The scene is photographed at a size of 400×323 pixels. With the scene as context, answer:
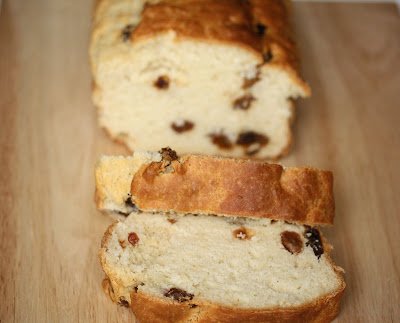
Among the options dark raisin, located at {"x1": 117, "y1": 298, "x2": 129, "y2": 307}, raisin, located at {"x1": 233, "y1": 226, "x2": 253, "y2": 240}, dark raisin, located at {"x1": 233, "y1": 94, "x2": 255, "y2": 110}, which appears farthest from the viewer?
dark raisin, located at {"x1": 233, "y1": 94, "x2": 255, "y2": 110}

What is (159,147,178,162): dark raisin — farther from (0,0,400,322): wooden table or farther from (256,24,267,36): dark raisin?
(256,24,267,36): dark raisin

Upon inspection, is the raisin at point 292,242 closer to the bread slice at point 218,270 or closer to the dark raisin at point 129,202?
the bread slice at point 218,270

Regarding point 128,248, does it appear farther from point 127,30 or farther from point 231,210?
point 127,30

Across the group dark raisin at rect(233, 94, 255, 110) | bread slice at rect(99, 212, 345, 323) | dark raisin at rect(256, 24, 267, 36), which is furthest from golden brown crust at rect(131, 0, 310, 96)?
bread slice at rect(99, 212, 345, 323)

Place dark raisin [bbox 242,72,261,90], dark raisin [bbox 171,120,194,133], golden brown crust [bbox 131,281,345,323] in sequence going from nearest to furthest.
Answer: golden brown crust [bbox 131,281,345,323]
dark raisin [bbox 242,72,261,90]
dark raisin [bbox 171,120,194,133]

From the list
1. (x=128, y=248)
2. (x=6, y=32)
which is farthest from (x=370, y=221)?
(x=6, y=32)

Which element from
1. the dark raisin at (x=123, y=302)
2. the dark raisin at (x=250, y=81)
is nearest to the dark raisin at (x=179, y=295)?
the dark raisin at (x=123, y=302)

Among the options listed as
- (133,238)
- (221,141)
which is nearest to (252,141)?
(221,141)

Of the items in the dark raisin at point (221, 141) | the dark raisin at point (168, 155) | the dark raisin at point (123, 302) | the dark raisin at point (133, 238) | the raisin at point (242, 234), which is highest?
the dark raisin at point (221, 141)
